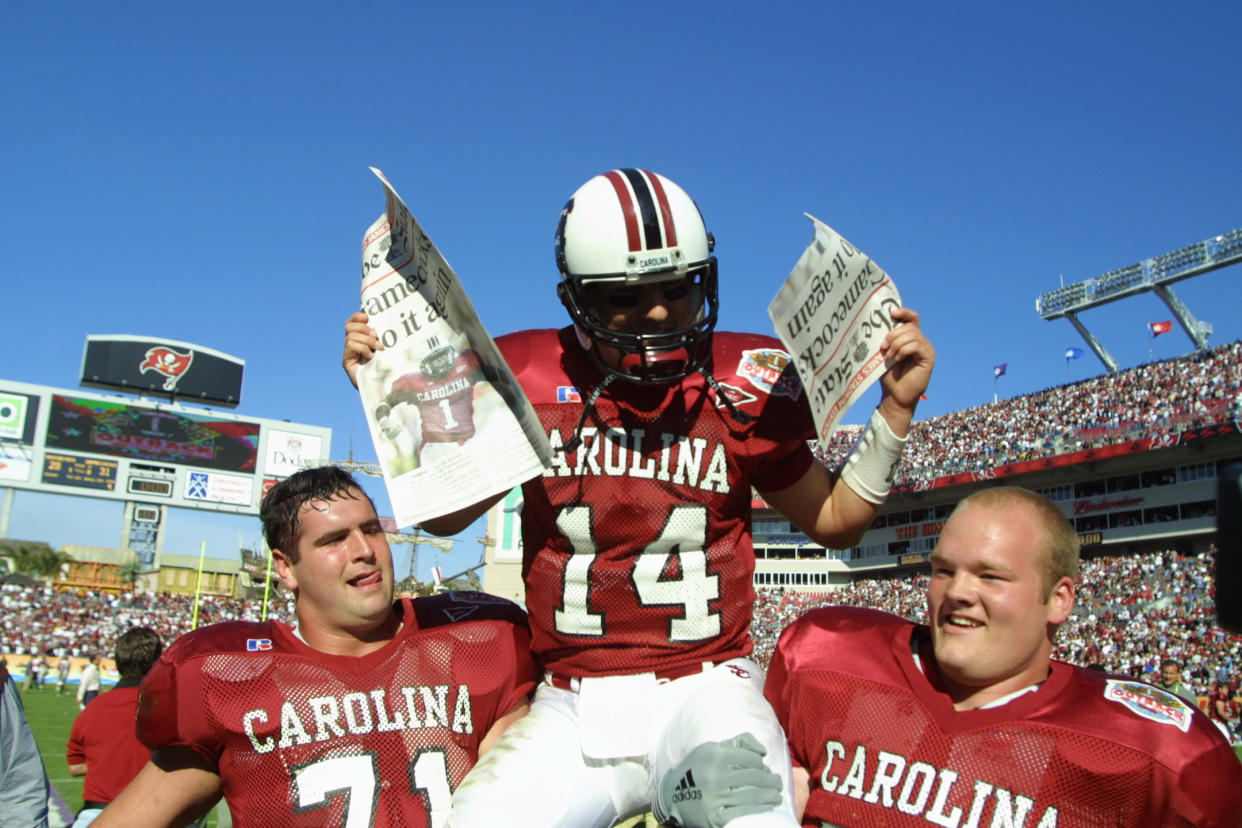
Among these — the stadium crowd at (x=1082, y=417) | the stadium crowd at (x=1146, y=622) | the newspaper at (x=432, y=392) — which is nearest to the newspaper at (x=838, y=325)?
the newspaper at (x=432, y=392)

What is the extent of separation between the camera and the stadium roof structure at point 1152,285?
3850 centimetres

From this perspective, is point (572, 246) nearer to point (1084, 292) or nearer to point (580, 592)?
point (580, 592)

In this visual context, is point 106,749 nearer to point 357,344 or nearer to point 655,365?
Result: point 357,344

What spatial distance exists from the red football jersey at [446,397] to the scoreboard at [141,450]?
42.5m

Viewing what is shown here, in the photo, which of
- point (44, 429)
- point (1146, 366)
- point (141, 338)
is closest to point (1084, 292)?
point (1146, 366)

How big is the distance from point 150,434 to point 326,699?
46559 millimetres

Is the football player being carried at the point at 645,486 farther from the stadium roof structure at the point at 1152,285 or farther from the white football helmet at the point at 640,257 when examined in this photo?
the stadium roof structure at the point at 1152,285

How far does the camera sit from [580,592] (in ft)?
9.76

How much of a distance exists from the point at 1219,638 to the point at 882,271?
1019 inches

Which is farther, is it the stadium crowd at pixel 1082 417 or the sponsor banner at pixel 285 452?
the sponsor banner at pixel 285 452

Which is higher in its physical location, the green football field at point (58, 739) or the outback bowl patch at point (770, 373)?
the outback bowl patch at point (770, 373)

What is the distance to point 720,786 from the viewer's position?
241cm

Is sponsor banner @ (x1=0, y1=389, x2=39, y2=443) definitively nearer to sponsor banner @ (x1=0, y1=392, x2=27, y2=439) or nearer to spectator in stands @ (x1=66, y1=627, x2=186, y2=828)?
sponsor banner @ (x1=0, y1=392, x2=27, y2=439)

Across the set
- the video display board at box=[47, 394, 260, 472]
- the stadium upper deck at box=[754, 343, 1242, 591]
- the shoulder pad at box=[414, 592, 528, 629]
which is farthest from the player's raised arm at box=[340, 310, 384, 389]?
the video display board at box=[47, 394, 260, 472]
